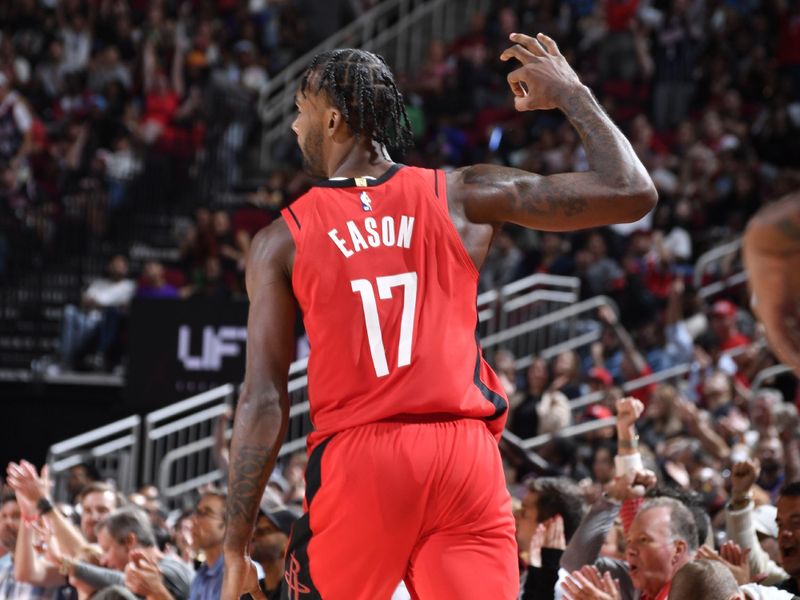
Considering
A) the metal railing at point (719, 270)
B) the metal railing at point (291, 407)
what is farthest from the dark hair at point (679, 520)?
the metal railing at point (719, 270)

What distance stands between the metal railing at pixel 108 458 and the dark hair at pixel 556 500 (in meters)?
6.66

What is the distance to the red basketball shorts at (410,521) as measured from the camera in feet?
10.9

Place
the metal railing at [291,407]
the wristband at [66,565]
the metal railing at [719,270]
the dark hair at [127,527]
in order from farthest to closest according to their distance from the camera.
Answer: the metal railing at [719,270]
the metal railing at [291,407]
the dark hair at [127,527]
the wristband at [66,565]

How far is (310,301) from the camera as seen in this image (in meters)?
3.53

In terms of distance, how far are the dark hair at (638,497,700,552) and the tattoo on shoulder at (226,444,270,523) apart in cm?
197

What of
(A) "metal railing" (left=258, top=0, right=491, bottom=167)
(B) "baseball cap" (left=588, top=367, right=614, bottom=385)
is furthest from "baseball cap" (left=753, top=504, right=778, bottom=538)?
(A) "metal railing" (left=258, top=0, right=491, bottom=167)

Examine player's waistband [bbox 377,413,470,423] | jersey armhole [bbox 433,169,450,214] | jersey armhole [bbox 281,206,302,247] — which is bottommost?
player's waistband [bbox 377,413,470,423]

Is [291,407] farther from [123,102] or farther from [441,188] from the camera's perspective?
[441,188]

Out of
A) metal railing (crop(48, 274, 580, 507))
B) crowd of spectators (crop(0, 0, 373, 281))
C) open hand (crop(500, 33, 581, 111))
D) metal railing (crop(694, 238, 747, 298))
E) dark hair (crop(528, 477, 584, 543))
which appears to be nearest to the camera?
open hand (crop(500, 33, 581, 111))

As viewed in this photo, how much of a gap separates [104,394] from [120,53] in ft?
20.5

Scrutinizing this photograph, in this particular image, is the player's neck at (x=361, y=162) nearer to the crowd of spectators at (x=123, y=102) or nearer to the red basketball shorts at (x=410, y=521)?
the red basketball shorts at (x=410, y=521)

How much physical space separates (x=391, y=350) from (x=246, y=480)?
0.50m

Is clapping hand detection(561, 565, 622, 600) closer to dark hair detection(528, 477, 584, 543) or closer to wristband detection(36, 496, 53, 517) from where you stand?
dark hair detection(528, 477, 584, 543)

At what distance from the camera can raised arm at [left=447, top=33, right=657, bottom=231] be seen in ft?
11.5
